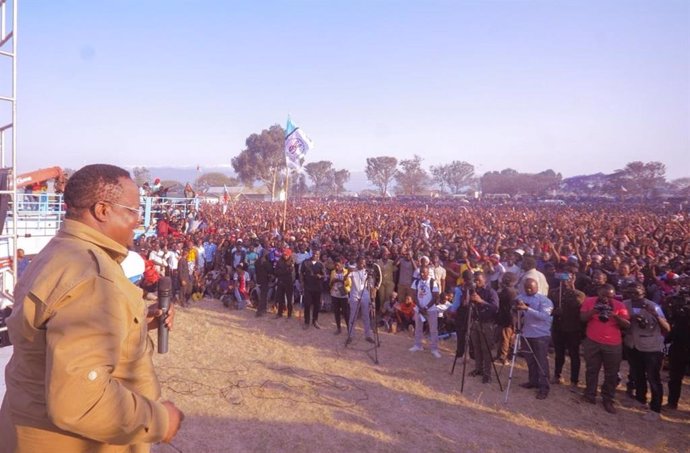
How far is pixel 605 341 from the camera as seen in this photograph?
550cm

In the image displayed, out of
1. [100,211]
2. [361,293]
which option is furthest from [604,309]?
[100,211]

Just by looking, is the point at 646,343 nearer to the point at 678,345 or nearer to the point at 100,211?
the point at 678,345


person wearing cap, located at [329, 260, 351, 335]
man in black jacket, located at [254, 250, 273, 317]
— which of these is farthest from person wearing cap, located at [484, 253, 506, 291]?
man in black jacket, located at [254, 250, 273, 317]

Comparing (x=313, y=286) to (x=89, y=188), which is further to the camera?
(x=313, y=286)

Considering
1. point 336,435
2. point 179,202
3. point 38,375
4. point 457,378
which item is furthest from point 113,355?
point 179,202

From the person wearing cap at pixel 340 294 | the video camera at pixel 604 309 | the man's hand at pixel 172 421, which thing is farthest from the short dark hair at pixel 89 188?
the person wearing cap at pixel 340 294

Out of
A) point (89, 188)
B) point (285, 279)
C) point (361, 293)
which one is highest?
point (89, 188)

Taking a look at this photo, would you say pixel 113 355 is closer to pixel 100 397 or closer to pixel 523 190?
pixel 100 397

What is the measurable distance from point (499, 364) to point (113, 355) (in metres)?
6.81

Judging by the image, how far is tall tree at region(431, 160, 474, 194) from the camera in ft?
264

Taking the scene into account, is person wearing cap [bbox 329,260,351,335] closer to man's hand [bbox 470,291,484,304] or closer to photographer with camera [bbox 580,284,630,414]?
man's hand [bbox 470,291,484,304]

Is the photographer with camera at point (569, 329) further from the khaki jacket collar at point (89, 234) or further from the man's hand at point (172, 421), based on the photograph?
the khaki jacket collar at point (89, 234)

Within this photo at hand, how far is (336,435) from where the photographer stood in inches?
180

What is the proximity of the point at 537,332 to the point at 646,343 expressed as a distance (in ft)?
4.17
